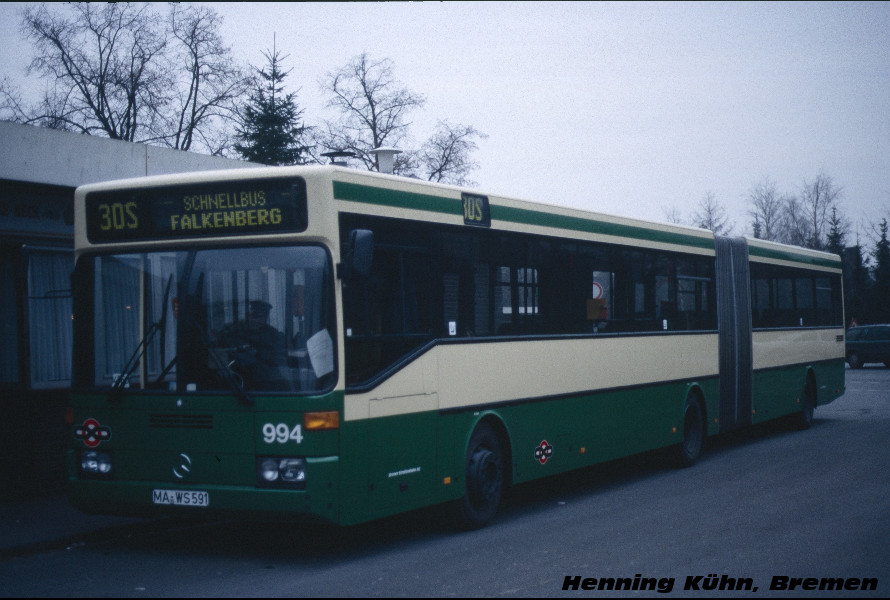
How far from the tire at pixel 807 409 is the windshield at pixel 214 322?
13.9m

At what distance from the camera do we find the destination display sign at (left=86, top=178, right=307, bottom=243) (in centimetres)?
794

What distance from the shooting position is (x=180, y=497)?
8.02 metres

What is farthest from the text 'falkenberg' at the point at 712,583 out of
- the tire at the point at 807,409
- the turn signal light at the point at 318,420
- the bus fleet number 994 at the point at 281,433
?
the tire at the point at 807,409

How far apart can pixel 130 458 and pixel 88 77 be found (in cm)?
3670

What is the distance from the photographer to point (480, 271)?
9.85 metres

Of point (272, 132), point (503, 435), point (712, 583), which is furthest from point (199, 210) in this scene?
point (272, 132)

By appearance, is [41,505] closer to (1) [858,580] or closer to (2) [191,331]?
(2) [191,331]

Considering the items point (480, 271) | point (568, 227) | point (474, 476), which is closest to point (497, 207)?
point (480, 271)

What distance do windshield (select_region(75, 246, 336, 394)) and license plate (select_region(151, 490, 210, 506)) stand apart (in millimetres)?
774

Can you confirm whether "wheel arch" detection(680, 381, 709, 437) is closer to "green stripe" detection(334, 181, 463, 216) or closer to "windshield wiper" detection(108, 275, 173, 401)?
"green stripe" detection(334, 181, 463, 216)

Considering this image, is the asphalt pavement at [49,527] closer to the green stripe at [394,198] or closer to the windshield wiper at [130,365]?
the windshield wiper at [130,365]

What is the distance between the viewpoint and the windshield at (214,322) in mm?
7809

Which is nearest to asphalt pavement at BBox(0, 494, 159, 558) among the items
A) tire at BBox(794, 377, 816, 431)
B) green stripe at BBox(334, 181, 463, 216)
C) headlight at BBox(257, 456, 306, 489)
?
headlight at BBox(257, 456, 306, 489)

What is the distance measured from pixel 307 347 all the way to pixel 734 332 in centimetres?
997
